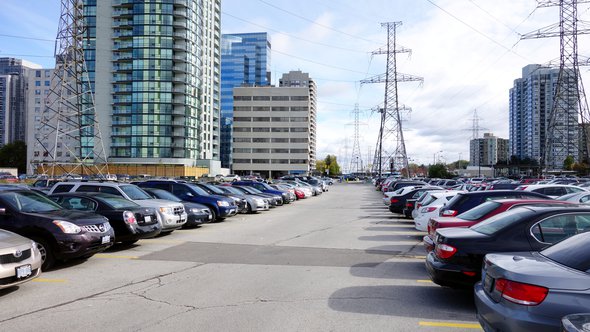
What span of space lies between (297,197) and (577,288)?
1355 inches

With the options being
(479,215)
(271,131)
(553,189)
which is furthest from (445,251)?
(271,131)

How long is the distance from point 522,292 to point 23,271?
21.4 feet

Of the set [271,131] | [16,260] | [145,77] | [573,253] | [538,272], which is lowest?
[16,260]

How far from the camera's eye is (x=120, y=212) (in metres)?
10.9

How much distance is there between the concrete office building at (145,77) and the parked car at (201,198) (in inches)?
2863

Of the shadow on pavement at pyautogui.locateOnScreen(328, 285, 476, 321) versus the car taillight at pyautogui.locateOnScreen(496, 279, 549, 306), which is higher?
the car taillight at pyautogui.locateOnScreen(496, 279, 549, 306)

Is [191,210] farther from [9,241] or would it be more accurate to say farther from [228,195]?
[9,241]

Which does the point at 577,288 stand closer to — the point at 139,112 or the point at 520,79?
the point at 139,112

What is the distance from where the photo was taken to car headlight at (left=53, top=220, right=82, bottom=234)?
8.41 metres

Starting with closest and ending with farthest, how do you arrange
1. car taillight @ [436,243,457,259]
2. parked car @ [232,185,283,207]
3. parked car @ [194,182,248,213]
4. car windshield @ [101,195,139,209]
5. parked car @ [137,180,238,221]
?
1. car taillight @ [436,243,457,259]
2. car windshield @ [101,195,139,209]
3. parked car @ [137,180,238,221]
4. parked car @ [194,182,248,213]
5. parked car @ [232,185,283,207]

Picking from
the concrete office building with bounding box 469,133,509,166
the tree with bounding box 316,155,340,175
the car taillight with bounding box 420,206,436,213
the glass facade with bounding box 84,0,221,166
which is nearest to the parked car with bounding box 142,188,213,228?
the car taillight with bounding box 420,206,436,213

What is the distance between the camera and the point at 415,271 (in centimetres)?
855

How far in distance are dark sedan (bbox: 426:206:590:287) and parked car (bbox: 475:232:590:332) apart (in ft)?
5.13

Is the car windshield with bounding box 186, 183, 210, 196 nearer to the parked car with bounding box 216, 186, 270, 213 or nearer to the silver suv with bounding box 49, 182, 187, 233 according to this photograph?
the parked car with bounding box 216, 186, 270, 213
